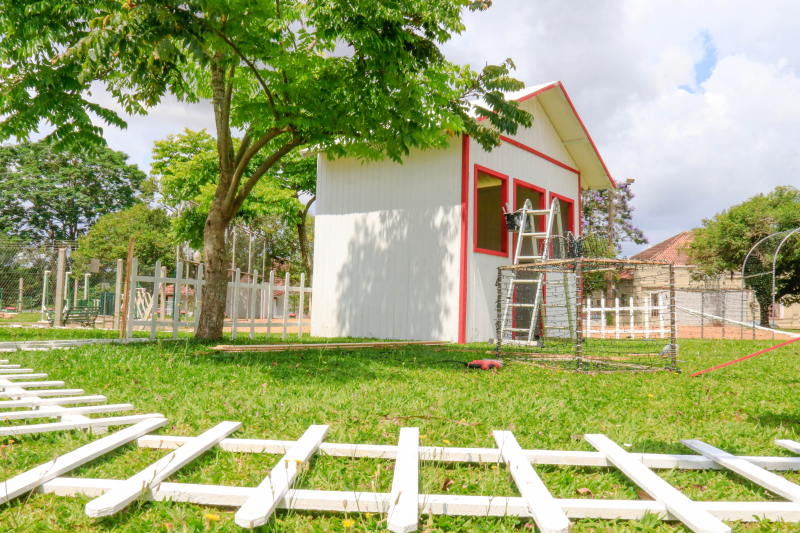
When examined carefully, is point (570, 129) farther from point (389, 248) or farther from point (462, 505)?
point (462, 505)

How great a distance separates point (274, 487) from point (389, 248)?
33.7 ft

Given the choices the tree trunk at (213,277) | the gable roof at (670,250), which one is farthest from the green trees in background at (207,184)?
the gable roof at (670,250)

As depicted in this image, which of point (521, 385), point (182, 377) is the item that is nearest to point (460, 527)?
point (521, 385)

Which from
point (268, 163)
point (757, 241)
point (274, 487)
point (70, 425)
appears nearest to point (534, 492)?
point (274, 487)

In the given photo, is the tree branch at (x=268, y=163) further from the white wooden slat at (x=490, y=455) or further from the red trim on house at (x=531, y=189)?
the white wooden slat at (x=490, y=455)

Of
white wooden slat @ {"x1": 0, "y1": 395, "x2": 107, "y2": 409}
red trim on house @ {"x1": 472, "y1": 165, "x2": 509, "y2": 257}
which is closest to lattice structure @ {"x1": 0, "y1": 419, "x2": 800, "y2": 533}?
white wooden slat @ {"x1": 0, "y1": 395, "x2": 107, "y2": 409}

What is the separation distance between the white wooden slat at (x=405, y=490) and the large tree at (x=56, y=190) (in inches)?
2047

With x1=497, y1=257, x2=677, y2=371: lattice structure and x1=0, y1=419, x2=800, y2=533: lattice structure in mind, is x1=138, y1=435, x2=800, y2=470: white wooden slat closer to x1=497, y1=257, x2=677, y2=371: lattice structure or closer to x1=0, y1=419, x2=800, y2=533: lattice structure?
x1=0, y1=419, x2=800, y2=533: lattice structure

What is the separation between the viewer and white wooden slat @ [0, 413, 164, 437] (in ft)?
9.00

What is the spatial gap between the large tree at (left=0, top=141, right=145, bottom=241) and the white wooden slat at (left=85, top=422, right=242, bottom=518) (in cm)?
5137

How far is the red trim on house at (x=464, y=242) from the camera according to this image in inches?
430

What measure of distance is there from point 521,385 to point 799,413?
7.00 ft

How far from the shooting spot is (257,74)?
7559 mm

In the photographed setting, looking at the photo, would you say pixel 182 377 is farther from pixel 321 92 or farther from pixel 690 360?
pixel 690 360
